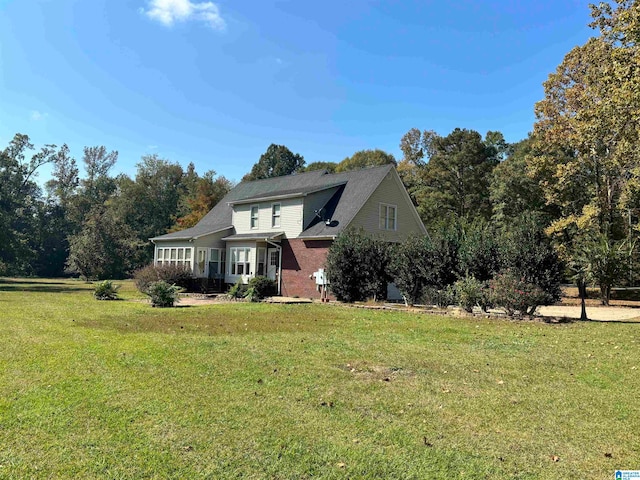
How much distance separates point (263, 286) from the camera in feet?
74.1

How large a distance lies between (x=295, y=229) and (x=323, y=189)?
2.71m

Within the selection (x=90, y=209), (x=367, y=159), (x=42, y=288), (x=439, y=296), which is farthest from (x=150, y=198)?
(x=439, y=296)

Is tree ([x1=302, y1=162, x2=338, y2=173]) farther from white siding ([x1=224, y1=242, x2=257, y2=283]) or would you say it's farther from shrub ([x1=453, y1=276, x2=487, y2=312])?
shrub ([x1=453, y1=276, x2=487, y2=312])

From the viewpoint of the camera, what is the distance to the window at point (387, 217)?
24531 millimetres

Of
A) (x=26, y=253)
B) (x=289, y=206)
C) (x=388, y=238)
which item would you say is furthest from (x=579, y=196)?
(x=26, y=253)

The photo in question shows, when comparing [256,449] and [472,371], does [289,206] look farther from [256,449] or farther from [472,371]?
[256,449]

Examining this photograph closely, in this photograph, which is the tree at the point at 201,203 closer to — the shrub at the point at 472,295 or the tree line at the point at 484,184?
the tree line at the point at 484,184

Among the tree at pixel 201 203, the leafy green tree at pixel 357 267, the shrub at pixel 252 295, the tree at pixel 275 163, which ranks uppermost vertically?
the tree at pixel 275 163

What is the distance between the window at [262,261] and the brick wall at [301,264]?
62.2 inches

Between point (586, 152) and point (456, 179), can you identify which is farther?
point (456, 179)

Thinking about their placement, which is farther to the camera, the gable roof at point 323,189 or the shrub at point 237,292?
the gable roof at point 323,189

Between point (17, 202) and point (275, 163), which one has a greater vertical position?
point (275, 163)

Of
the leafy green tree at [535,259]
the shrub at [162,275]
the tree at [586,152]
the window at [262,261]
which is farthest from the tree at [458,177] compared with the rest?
the leafy green tree at [535,259]

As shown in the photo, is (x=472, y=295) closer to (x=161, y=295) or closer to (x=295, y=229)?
(x=161, y=295)
